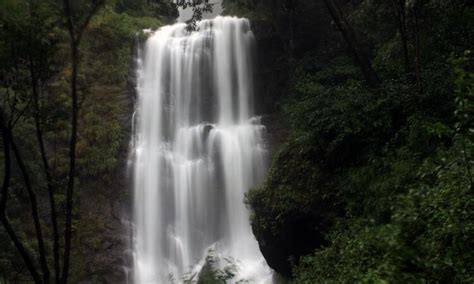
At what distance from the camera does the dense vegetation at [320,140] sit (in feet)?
15.6

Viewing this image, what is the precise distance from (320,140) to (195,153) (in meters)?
9.03

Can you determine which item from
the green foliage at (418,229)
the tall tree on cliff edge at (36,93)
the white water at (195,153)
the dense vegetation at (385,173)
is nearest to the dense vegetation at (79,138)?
the tall tree on cliff edge at (36,93)

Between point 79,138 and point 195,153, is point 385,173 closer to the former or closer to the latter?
point 195,153

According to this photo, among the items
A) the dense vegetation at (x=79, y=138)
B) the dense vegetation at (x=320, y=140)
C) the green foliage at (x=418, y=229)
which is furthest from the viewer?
the dense vegetation at (x=79, y=138)

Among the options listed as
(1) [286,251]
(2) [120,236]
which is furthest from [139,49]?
(1) [286,251]

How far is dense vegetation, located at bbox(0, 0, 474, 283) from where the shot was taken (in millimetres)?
4766

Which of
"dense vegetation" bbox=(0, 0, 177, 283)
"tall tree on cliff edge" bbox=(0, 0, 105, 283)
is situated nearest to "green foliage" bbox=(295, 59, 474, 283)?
"tall tree on cliff edge" bbox=(0, 0, 105, 283)

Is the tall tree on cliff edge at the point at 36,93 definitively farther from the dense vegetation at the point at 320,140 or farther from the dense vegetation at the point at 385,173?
the dense vegetation at the point at 385,173

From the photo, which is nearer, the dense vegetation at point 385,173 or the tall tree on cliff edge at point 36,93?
the dense vegetation at point 385,173

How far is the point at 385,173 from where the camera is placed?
7.51 metres

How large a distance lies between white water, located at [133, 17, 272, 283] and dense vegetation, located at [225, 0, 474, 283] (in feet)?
13.6

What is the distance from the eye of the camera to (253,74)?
2016 centimetres

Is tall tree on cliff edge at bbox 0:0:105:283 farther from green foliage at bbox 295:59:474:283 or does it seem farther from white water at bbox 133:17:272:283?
white water at bbox 133:17:272:283

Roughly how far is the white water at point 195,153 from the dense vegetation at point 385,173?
4150mm
